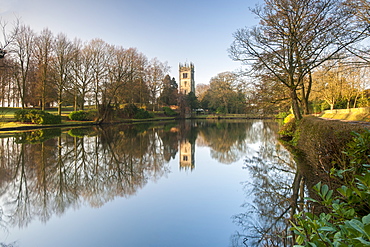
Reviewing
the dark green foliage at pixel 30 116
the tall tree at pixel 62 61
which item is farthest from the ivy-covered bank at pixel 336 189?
the tall tree at pixel 62 61

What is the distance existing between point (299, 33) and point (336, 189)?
39.6ft

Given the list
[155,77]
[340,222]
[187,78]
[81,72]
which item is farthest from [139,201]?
[187,78]

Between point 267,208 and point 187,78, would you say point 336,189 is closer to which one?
point 267,208

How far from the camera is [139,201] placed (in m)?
5.38

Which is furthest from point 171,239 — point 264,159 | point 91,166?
point 264,159

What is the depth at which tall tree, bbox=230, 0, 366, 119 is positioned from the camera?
1026 centimetres

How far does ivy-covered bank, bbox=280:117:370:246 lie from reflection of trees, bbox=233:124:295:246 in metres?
0.30

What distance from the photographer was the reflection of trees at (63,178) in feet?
16.4

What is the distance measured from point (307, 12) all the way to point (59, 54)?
90.7 ft

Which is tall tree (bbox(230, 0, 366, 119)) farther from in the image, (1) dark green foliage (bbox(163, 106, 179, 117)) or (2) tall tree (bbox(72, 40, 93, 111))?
(1) dark green foliage (bbox(163, 106, 179, 117))

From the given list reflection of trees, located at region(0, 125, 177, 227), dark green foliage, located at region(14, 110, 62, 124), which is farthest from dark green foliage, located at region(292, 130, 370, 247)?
dark green foliage, located at region(14, 110, 62, 124)

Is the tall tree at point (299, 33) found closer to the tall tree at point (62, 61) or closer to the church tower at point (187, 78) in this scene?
the tall tree at point (62, 61)

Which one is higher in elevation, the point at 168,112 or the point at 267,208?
the point at 168,112

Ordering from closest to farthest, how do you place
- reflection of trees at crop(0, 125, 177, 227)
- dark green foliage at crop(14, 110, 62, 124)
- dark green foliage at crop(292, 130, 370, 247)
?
dark green foliage at crop(292, 130, 370, 247), reflection of trees at crop(0, 125, 177, 227), dark green foliage at crop(14, 110, 62, 124)
